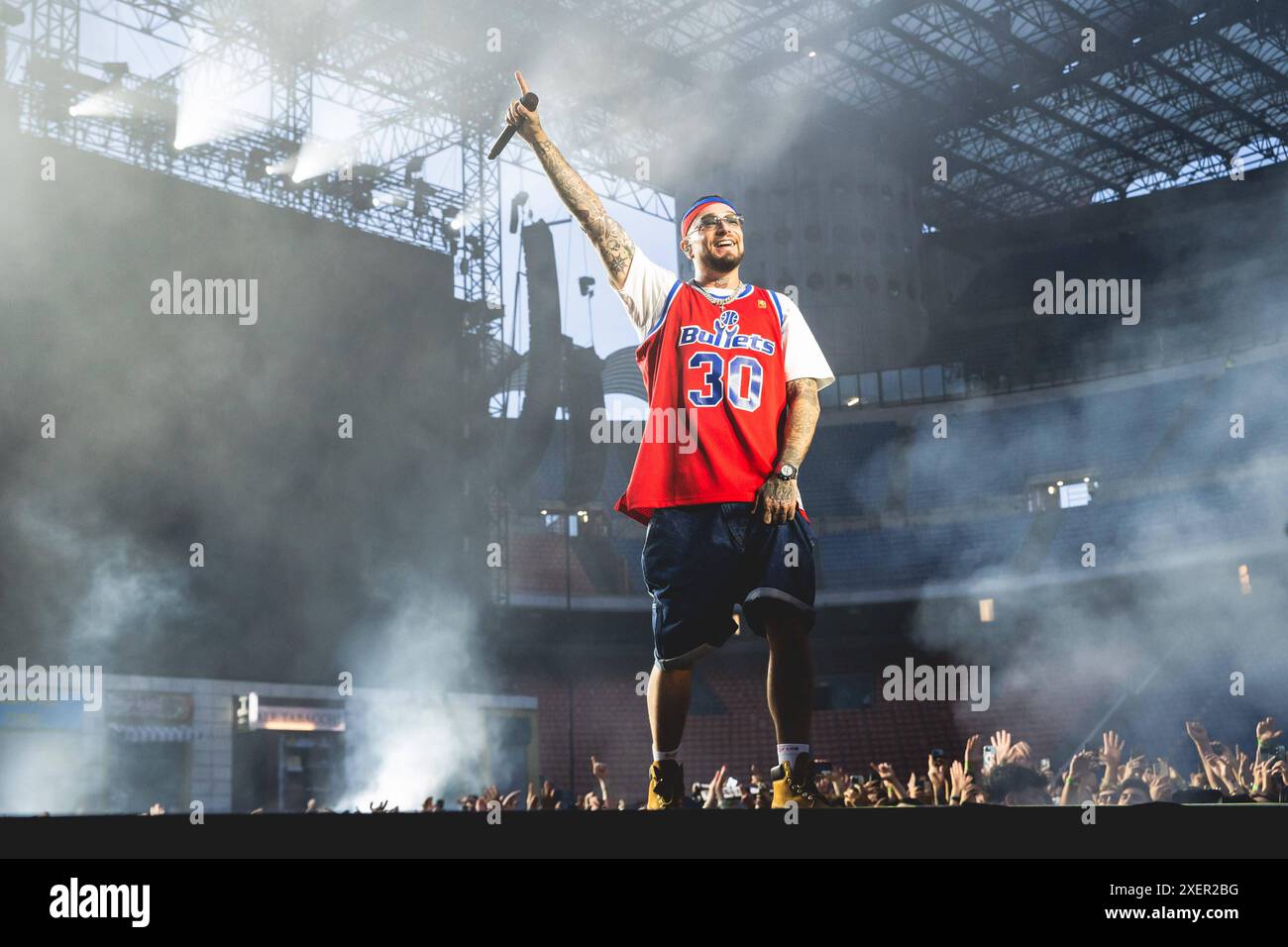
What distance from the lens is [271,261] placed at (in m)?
20.3

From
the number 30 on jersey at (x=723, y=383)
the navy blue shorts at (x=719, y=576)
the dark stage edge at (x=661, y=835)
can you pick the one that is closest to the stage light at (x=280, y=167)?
the number 30 on jersey at (x=723, y=383)

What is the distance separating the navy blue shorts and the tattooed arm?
0.05 metres

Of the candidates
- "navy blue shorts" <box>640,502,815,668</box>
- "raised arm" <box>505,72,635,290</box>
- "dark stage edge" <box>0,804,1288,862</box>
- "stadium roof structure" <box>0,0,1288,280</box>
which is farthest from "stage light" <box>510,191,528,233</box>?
"dark stage edge" <box>0,804,1288,862</box>

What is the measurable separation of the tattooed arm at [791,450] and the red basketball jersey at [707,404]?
1.7 inches

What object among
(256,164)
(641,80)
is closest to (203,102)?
(256,164)

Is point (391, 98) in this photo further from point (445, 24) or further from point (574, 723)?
point (574, 723)

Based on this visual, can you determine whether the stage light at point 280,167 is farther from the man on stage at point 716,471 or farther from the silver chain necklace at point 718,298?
the silver chain necklace at point 718,298

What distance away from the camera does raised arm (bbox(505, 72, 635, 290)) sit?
139 inches

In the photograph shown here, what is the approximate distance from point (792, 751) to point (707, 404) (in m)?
1.05

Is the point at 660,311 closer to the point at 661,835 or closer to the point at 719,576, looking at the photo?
the point at 719,576

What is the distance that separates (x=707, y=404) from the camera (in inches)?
136

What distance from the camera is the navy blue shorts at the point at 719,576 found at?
331 cm
